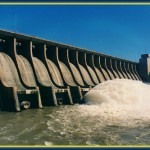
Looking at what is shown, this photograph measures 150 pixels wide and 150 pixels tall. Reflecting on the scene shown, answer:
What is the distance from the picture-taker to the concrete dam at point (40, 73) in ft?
81.6

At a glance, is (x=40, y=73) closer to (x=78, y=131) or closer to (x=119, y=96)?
(x=119, y=96)

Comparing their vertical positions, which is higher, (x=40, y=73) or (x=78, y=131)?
(x=40, y=73)

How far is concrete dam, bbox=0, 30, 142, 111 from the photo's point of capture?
2488 centimetres

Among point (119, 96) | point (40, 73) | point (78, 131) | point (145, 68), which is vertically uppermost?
point (40, 73)

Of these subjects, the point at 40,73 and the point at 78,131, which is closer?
the point at 78,131

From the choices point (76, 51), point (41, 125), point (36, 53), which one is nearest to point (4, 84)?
point (41, 125)

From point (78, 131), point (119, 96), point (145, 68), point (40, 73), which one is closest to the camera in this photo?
point (78, 131)

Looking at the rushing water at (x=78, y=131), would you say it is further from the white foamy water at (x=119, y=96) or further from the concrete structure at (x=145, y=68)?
the concrete structure at (x=145, y=68)

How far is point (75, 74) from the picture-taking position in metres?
39.2

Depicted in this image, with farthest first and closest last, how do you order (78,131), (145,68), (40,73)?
(145,68), (40,73), (78,131)

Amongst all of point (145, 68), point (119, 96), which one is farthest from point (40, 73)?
point (145, 68)

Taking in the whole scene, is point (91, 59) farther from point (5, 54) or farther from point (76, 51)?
point (5, 54)

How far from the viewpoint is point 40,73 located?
31453 millimetres

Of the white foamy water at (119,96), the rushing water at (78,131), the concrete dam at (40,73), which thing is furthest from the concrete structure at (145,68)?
the rushing water at (78,131)
